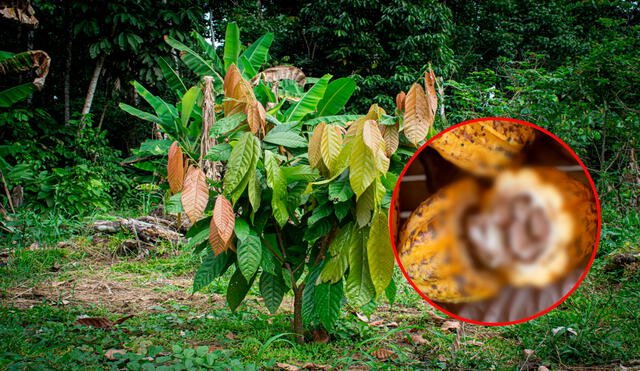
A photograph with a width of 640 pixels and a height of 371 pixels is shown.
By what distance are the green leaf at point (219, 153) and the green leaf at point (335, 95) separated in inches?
31.1

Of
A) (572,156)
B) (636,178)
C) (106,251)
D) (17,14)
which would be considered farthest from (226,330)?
(17,14)

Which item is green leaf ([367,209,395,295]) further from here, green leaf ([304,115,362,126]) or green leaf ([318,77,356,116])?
green leaf ([318,77,356,116])

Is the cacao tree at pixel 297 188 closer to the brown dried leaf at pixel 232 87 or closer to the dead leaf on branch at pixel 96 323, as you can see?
the brown dried leaf at pixel 232 87

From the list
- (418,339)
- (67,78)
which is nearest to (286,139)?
(418,339)

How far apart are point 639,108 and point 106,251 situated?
5381mm

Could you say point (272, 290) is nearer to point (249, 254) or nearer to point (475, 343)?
point (249, 254)

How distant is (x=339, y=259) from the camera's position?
5.77ft

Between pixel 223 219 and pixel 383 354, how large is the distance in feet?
3.26

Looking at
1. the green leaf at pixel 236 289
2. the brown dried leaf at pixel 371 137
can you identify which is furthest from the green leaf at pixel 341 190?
the green leaf at pixel 236 289

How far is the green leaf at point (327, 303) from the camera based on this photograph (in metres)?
1.85

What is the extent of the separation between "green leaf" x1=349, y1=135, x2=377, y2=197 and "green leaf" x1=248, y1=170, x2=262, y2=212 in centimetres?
46

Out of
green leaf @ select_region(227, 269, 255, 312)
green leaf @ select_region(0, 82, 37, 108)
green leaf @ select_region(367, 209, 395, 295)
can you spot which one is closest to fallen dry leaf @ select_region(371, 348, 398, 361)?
green leaf @ select_region(367, 209, 395, 295)

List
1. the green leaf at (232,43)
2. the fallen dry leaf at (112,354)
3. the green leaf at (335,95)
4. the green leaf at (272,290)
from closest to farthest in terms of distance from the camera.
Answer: the fallen dry leaf at (112,354)
the green leaf at (272,290)
the green leaf at (335,95)
the green leaf at (232,43)

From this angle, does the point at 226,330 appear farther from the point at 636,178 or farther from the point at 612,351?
the point at 636,178
